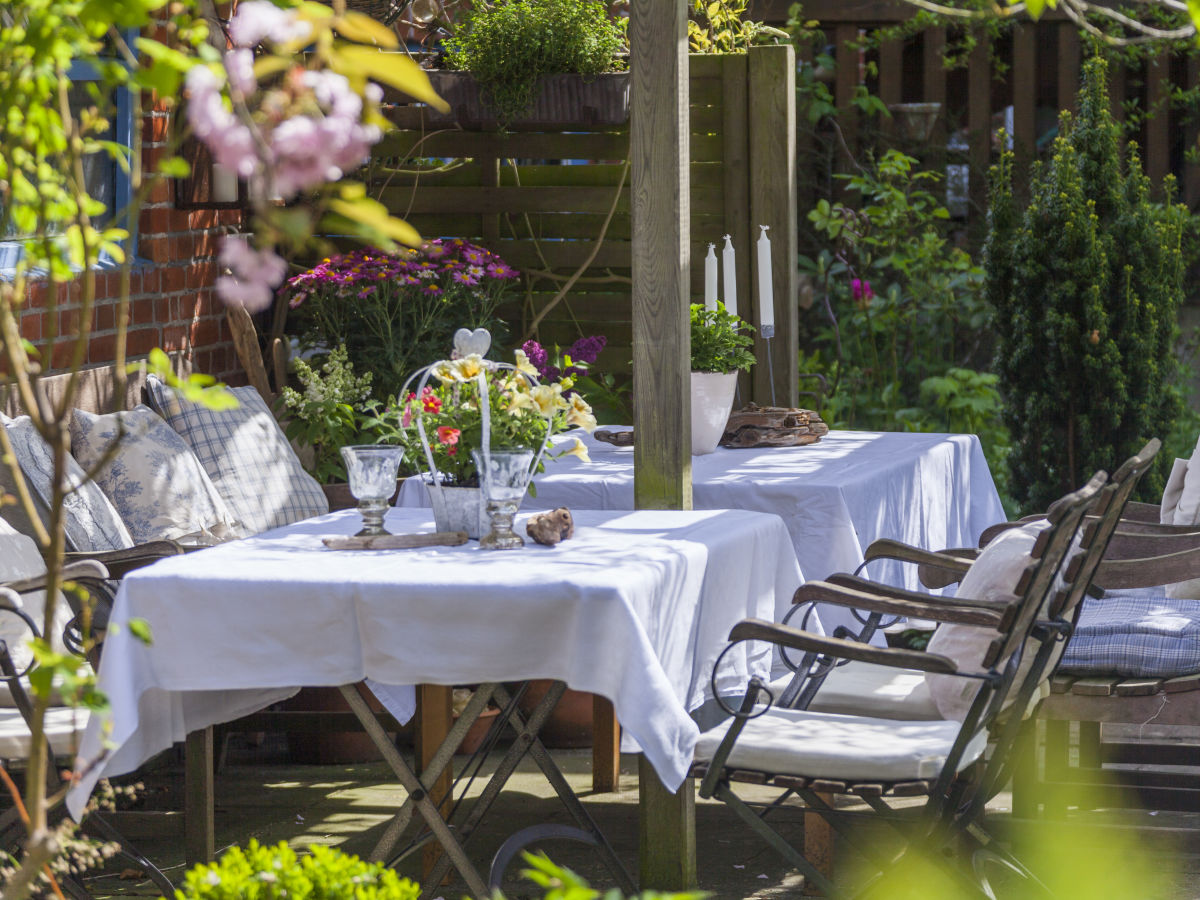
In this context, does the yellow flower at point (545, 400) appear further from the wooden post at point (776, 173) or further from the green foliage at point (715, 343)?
the wooden post at point (776, 173)

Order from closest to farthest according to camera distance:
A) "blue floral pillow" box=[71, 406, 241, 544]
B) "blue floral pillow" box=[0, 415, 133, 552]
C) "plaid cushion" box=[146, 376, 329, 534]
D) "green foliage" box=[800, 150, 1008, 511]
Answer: "blue floral pillow" box=[0, 415, 133, 552]
"blue floral pillow" box=[71, 406, 241, 544]
"plaid cushion" box=[146, 376, 329, 534]
"green foliage" box=[800, 150, 1008, 511]

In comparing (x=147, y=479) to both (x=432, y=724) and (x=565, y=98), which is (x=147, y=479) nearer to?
(x=432, y=724)

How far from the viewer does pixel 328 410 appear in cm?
501

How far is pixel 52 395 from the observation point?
4.29 m

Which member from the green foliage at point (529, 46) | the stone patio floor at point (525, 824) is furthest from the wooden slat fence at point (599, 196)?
the stone patio floor at point (525, 824)

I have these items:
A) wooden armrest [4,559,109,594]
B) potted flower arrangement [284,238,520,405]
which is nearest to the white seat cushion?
wooden armrest [4,559,109,594]

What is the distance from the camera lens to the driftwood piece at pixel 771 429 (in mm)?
4598

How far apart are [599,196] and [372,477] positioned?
9.43ft

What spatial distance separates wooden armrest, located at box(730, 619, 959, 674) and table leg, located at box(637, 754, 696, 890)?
1.47ft

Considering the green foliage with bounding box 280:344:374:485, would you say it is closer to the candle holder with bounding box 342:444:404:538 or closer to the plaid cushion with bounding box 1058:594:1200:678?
the candle holder with bounding box 342:444:404:538

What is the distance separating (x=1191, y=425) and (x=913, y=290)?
1328 millimetres

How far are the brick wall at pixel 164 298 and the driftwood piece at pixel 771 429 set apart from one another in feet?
5.79

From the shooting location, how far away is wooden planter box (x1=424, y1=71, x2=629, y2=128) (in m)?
5.51

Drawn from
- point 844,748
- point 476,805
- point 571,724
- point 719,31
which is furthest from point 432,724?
point 719,31
